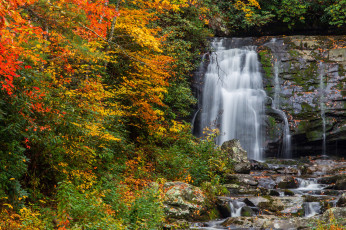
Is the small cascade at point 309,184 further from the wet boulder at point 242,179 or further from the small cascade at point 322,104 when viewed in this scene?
the small cascade at point 322,104

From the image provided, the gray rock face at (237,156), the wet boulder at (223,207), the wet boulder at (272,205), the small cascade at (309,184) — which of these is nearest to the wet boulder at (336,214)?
the wet boulder at (272,205)

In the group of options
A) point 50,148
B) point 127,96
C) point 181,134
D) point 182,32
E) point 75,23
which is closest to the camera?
point 50,148

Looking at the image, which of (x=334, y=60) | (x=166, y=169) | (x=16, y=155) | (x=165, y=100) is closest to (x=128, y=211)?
(x=16, y=155)

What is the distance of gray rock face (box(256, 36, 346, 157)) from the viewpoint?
16766 mm

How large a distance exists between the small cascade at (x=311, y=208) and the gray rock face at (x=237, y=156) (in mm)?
3856

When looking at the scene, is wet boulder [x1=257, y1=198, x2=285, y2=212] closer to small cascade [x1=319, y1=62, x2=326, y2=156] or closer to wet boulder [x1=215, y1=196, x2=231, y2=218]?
wet boulder [x1=215, y1=196, x2=231, y2=218]

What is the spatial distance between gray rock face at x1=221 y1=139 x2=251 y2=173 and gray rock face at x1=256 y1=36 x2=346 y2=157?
11.5 feet

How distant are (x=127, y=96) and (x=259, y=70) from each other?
10.6 meters

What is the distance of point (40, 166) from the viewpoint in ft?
20.9

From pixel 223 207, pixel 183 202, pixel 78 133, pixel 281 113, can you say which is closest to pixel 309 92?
pixel 281 113

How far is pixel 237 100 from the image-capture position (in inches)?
705

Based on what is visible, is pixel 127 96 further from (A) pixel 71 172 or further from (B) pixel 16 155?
(B) pixel 16 155

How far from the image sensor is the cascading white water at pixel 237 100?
680 inches

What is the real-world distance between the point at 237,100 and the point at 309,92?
12.9 feet
